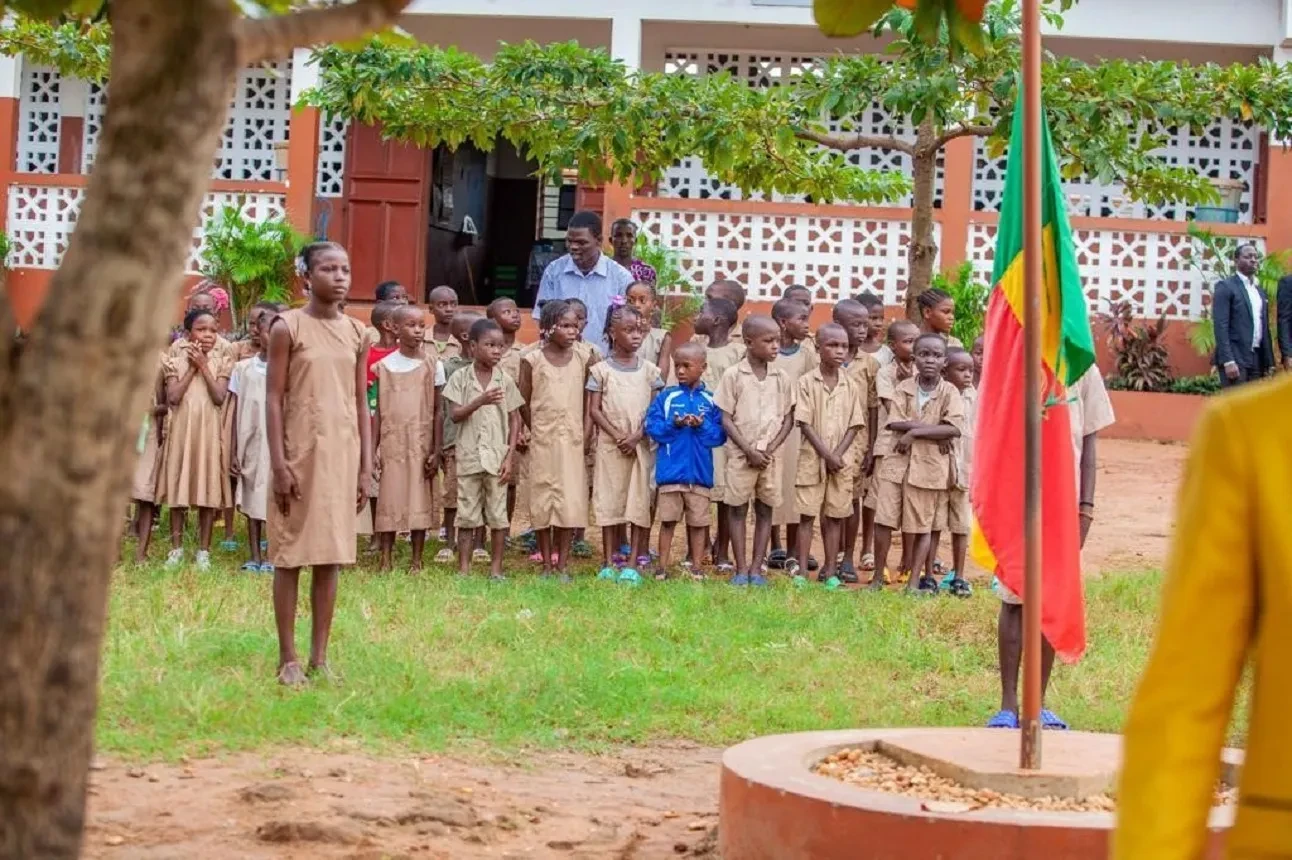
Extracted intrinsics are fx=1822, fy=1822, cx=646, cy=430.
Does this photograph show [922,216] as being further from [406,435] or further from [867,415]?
[406,435]

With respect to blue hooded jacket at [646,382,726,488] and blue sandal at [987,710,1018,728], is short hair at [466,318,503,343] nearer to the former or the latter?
blue hooded jacket at [646,382,726,488]

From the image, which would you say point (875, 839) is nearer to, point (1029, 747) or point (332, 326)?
point (1029, 747)

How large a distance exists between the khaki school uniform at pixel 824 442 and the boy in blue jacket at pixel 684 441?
1.68 feet

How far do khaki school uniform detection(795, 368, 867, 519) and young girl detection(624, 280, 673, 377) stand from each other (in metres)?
0.95

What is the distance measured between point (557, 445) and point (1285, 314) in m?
6.92

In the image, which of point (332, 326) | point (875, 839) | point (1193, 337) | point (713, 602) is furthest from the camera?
point (1193, 337)

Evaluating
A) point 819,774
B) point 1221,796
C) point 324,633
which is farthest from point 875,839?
point 324,633

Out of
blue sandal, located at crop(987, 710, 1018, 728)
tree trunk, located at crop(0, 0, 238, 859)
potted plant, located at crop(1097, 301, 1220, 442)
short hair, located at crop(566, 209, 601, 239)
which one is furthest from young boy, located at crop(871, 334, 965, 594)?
tree trunk, located at crop(0, 0, 238, 859)

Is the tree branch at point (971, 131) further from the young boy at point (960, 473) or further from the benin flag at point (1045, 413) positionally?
the benin flag at point (1045, 413)

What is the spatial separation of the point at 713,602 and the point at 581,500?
1344 millimetres

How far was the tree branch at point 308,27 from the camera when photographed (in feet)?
8.10

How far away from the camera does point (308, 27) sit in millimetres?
2561

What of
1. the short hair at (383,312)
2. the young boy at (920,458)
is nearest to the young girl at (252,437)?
the short hair at (383,312)

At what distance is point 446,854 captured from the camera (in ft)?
16.5
